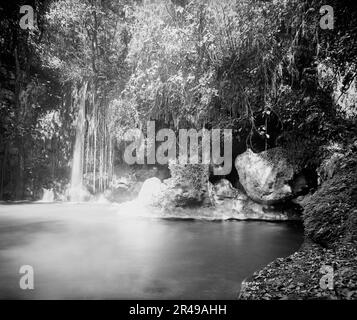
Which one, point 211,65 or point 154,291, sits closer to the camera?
point 154,291

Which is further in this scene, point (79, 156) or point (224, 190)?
point (79, 156)

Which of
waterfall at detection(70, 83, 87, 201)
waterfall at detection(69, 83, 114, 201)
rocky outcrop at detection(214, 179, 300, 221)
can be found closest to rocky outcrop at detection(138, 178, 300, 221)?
rocky outcrop at detection(214, 179, 300, 221)

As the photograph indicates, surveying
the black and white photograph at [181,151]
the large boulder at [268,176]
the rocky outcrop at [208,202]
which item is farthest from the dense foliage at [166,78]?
the rocky outcrop at [208,202]

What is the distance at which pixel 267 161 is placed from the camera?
30.7ft

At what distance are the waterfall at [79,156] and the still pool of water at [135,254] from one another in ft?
16.0

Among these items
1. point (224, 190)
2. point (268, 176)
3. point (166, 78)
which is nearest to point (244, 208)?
point (224, 190)

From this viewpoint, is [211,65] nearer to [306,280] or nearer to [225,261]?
[225,261]

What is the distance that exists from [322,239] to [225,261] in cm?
201

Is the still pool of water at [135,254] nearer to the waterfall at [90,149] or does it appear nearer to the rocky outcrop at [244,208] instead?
the rocky outcrop at [244,208]

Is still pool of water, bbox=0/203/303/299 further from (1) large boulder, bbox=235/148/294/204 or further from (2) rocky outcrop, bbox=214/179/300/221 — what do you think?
(1) large boulder, bbox=235/148/294/204

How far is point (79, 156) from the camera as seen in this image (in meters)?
15.4

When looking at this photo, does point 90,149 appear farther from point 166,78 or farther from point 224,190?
point 224,190

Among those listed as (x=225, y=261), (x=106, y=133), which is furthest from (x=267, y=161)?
(x=106, y=133)

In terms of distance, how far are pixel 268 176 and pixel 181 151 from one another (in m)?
3.44
